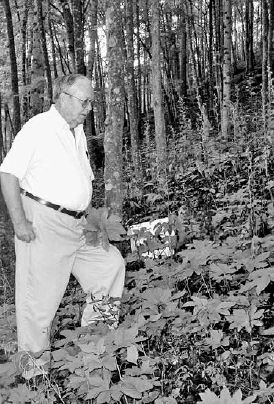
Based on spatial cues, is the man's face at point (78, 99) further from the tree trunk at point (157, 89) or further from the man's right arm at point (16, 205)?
the tree trunk at point (157, 89)

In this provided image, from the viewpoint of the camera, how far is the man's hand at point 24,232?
315 cm

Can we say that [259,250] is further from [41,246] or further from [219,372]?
[41,246]

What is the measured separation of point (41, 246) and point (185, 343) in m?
1.19

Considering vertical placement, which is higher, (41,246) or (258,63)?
(258,63)

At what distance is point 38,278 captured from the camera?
10.7 ft

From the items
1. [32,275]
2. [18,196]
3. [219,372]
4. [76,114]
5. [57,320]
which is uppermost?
[76,114]

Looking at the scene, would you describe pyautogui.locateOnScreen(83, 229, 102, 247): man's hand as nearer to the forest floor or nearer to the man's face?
the forest floor

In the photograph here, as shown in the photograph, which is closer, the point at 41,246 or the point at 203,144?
the point at 41,246

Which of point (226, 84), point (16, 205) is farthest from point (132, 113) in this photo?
point (16, 205)

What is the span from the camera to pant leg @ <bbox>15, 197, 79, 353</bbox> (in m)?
3.25

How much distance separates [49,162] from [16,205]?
14.8 inches

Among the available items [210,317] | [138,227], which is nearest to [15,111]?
[138,227]

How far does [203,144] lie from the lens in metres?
8.20

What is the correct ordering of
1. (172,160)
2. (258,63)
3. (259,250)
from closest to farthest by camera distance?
(259,250) → (172,160) → (258,63)
